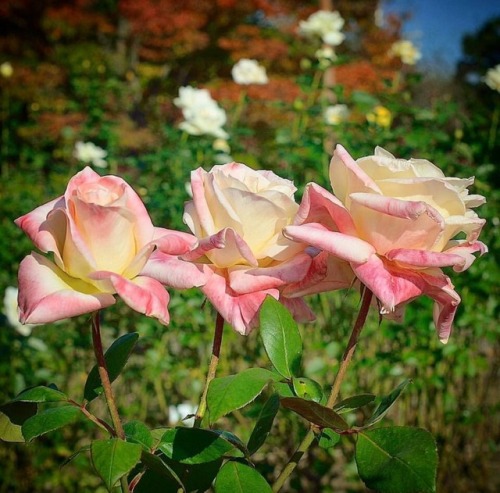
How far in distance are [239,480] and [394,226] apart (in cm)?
19

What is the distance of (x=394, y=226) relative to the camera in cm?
47

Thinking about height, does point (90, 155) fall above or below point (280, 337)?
below

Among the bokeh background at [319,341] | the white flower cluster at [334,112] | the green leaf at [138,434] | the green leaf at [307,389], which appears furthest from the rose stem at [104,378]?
the white flower cluster at [334,112]

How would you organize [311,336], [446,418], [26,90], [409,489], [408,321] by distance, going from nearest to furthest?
[409,489] → [408,321] → [446,418] → [311,336] → [26,90]

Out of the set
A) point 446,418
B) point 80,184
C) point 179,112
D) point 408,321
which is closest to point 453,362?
point 446,418

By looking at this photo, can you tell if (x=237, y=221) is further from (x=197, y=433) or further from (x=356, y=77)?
(x=356, y=77)

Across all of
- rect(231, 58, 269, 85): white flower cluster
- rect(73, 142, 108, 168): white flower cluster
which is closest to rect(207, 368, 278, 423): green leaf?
rect(73, 142, 108, 168): white flower cluster

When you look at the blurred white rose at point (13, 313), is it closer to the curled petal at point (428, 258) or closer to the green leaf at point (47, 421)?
the green leaf at point (47, 421)

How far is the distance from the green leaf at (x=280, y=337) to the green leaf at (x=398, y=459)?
0.07 metres

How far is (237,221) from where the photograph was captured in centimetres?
48

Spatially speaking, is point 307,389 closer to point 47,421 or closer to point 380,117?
point 47,421

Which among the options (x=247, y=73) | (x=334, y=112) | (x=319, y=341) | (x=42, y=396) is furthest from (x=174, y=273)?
(x=247, y=73)

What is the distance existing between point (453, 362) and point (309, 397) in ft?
5.08

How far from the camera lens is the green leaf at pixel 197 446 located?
46cm
